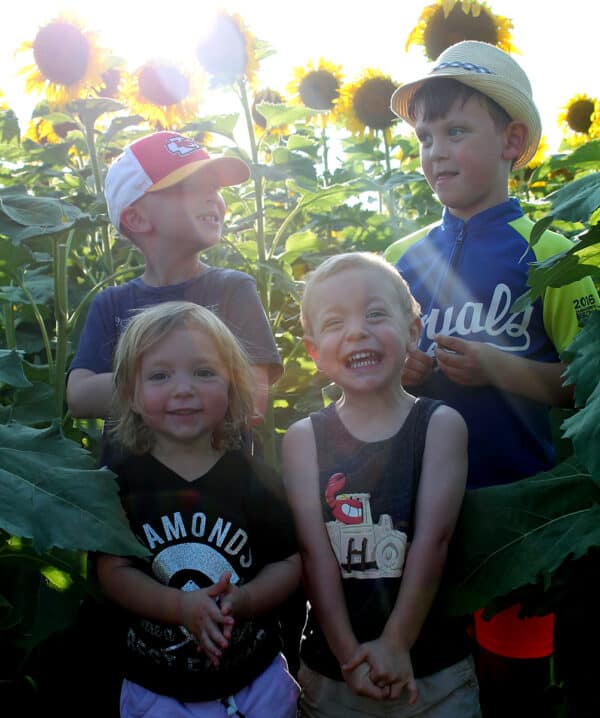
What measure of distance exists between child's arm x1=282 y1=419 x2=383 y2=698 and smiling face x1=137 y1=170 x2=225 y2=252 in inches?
23.1

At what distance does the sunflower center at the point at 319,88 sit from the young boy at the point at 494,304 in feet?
9.92

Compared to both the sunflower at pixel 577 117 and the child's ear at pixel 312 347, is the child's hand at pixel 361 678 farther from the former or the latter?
the sunflower at pixel 577 117

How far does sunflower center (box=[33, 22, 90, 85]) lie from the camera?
3562 millimetres

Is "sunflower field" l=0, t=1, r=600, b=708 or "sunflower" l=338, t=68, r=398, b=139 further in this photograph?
"sunflower" l=338, t=68, r=398, b=139

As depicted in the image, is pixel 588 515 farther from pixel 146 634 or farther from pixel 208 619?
pixel 146 634

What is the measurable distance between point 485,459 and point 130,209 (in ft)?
3.33

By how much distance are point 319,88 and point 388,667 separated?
405 centimetres

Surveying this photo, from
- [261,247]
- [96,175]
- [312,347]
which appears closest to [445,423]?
[312,347]

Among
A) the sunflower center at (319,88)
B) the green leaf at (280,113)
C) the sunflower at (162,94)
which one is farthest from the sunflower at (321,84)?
the green leaf at (280,113)

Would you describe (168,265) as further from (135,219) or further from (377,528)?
(377,528)

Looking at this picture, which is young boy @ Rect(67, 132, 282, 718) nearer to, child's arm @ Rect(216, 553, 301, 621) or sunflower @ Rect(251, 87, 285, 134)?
child's arm @ Rect(216, 553, 301, 621)

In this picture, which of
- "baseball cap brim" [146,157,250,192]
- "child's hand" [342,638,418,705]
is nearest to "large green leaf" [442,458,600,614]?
"child's hand" [342,638,418,705]

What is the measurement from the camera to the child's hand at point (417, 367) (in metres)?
1.80

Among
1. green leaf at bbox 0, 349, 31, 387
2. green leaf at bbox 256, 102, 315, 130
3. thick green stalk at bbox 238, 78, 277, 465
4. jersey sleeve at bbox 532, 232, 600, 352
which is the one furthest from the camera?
green leaf at bbox 256, 102, 315, 130
